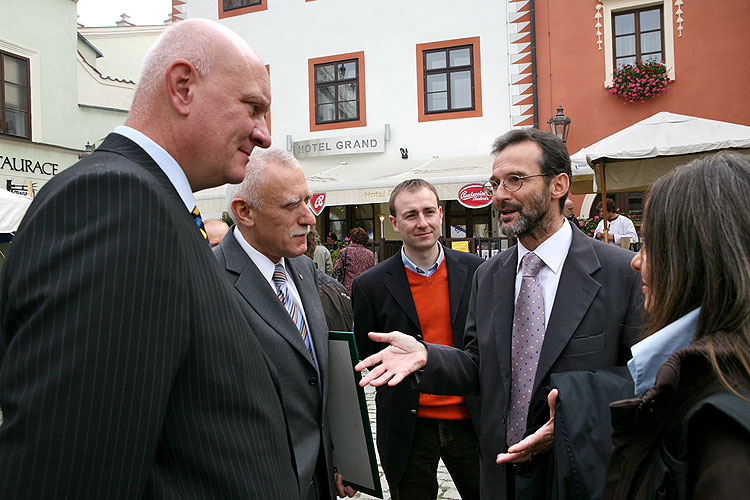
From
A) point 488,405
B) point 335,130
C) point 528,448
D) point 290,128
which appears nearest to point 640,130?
point 488,405

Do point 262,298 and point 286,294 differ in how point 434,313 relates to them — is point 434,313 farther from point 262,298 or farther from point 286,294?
point 262,298

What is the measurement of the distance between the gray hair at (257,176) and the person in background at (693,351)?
56.5 inches

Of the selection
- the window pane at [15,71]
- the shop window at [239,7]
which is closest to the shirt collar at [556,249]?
the shop window at [239,7]

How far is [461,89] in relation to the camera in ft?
45.0

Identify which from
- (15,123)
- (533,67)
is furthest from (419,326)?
(15,123)

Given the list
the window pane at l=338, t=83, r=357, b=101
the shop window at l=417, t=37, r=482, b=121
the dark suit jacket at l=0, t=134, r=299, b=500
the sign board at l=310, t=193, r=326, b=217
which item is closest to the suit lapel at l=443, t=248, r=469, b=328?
the dark suit jacket at l=0, t=134, r=299, b=500

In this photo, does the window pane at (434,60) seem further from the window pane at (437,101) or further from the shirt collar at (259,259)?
the shirt collar at (259,259)

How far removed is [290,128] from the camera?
15039 millimetres

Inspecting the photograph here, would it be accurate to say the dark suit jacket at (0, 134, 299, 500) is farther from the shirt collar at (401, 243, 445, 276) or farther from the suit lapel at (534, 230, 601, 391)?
→ the shirt collar at (401, 243, 445, 276)

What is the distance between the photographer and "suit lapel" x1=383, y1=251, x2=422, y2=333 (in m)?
3.17

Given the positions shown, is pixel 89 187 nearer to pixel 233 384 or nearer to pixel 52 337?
pixel 52 337

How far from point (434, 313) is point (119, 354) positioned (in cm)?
242

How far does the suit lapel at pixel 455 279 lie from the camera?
3184mm

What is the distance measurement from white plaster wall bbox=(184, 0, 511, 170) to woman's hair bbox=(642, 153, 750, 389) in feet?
40.9
